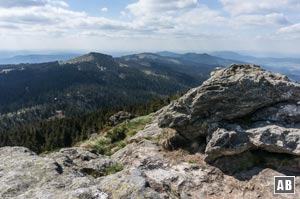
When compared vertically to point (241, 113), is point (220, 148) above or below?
below

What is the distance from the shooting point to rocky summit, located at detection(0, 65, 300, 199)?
67.9 feet

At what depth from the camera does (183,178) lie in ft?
74.2

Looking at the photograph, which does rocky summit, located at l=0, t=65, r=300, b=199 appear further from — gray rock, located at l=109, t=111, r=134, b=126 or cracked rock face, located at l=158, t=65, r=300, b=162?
gray rock, located at l=109, t=111, r=134, b=126

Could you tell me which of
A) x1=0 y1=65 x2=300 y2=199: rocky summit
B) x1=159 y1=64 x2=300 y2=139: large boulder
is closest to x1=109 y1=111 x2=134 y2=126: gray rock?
x1=0 y1=65 x2=300 y2=199: rocky summit

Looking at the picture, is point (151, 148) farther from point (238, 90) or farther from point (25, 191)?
point (25, 191)

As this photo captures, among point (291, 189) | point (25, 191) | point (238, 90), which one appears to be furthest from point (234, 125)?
point (25, 191)

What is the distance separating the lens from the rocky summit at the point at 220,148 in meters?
20.7
